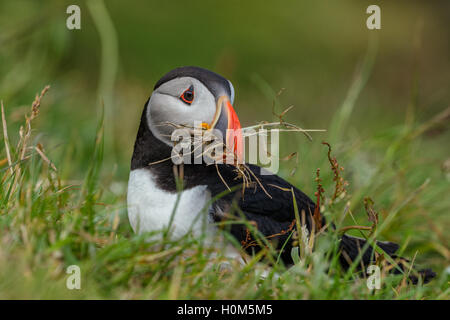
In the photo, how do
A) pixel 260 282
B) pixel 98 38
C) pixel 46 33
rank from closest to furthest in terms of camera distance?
1. pixel 260 282
2. pixel 46 33
3. pixel 98 38

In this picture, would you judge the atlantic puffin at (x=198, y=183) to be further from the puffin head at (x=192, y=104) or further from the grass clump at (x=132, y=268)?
the grass clump at (x=132, y=268)

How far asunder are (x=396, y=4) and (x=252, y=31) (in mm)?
4004

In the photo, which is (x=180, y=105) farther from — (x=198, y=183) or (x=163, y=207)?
(x=163, y=207)

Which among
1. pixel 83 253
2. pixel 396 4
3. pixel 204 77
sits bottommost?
pixel 83 253

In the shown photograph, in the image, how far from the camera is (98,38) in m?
8.83

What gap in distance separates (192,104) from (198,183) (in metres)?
0.46

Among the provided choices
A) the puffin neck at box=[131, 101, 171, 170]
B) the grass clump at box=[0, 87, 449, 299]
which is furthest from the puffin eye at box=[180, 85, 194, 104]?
the grass clump at box=[0, 87, 449, 299]

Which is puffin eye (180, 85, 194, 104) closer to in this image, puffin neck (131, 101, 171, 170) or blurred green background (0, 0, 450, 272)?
puffin neck (131, 101, 171, 170)

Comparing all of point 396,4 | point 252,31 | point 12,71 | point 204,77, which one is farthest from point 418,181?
point 396,4

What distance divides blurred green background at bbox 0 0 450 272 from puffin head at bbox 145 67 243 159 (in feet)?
2.17

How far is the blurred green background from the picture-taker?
4781mm

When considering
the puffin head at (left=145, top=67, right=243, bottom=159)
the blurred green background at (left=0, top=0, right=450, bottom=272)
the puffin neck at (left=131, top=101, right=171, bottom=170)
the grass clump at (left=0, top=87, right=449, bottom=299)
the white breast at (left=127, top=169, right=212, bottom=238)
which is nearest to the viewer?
the grass clump at (left=0, top=87, right=449, bottom=299)

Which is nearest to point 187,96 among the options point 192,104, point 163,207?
point 192,104

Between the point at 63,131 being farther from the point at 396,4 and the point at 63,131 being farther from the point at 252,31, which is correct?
the point at 396,4
